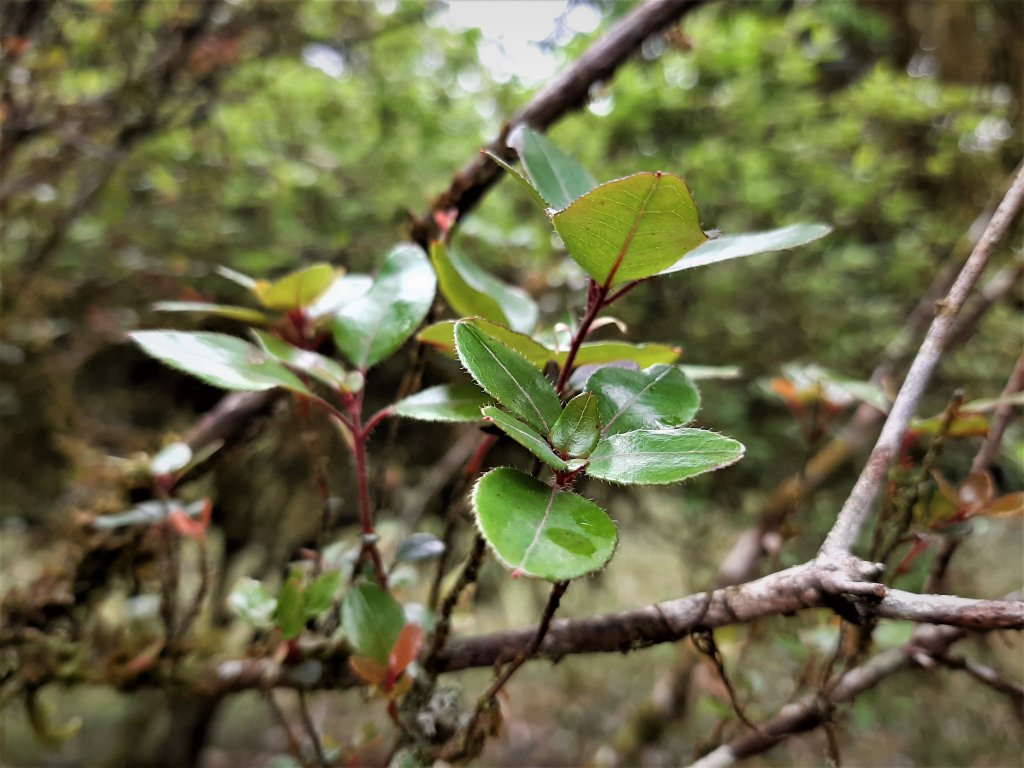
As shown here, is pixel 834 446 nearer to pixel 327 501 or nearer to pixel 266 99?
pixel 327 501

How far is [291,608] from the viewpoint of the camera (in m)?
0.43

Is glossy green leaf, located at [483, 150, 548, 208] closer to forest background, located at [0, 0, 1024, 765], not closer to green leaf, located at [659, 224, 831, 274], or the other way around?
green leaf, located at [659, 224, 831, 274]

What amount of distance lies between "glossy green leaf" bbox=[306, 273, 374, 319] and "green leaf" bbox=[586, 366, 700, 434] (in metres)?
0.22

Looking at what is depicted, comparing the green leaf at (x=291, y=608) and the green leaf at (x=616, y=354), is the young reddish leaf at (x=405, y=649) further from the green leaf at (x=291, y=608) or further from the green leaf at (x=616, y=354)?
the green leaf at (x=616, y=354)

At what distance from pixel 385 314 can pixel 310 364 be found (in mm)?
64

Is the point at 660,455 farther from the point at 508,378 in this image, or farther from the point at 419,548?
the point at 419,548

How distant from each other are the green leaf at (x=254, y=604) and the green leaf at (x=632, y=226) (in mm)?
350

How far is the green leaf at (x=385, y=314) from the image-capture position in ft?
1.34

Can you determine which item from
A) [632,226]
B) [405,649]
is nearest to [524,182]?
[632,226]

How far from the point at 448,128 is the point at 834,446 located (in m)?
1.41

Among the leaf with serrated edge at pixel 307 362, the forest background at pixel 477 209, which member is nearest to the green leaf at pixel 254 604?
the leaf with serrated edge at pixel 307 362

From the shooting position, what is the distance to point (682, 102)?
58.3 inches

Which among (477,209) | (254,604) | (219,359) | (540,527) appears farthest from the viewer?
(477,209)

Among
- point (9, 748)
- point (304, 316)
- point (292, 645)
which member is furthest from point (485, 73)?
point (9, 748)
